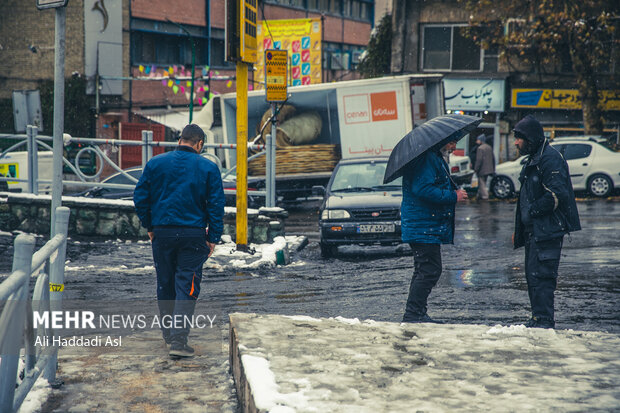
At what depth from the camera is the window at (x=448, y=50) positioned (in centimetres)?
3138

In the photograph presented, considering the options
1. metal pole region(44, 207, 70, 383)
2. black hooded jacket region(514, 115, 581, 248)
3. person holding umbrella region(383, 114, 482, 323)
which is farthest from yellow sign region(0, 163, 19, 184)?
black hooded jacket region(514, 115, 581, 248)

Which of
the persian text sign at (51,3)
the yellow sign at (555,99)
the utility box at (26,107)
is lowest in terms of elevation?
the utility box at (26,107)

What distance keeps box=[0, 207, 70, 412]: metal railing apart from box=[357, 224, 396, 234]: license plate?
769 centimetres

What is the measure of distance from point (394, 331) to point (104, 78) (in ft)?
91.1

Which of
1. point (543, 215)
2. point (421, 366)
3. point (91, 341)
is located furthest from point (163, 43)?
point (421, 366)

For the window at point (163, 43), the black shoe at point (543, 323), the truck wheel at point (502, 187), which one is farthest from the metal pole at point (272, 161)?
the window at point (163, 43)

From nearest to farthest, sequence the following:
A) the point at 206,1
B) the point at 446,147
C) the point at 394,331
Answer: the point at 394,331
the point at 446,147
the point at 206,1

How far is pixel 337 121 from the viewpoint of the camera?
2150 centimetres

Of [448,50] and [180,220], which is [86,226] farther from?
[448,50]

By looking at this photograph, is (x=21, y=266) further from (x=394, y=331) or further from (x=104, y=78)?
(x=104, y=78)

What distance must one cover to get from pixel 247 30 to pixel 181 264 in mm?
5975

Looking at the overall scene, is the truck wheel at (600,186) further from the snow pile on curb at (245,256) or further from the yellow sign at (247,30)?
the yellow sign at (247,30)

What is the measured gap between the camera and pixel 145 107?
3300cm

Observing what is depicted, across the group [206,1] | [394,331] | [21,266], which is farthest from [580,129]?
[21,266]
